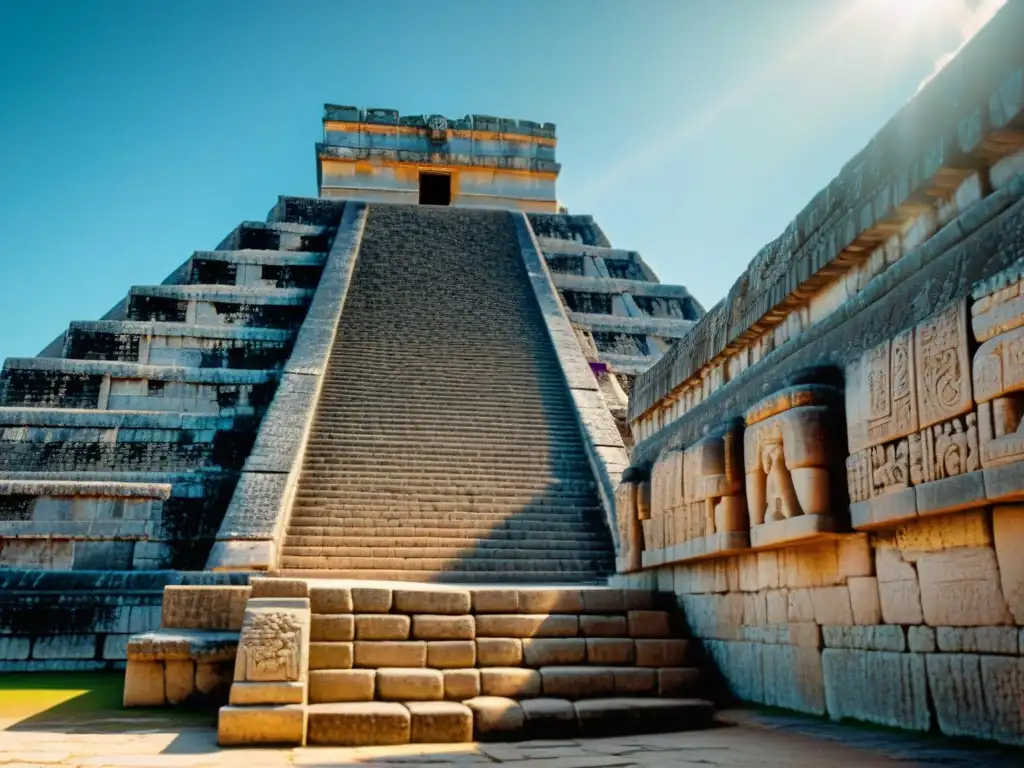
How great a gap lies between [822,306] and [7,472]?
9.51 m

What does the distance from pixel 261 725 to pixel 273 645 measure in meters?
0.46

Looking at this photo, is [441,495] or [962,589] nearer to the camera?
[962,589]

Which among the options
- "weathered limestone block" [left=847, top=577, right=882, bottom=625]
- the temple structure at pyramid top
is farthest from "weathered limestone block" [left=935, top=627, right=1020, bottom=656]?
the temple structure at pyramid top

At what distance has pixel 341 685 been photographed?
4957mm

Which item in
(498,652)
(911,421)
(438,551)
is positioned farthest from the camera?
(438,551)

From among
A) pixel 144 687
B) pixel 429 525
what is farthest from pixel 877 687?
pixel 429 525

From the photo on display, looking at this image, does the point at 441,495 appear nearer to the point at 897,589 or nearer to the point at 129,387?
the point at 129,387

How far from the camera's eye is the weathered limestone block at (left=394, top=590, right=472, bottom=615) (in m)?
5.59

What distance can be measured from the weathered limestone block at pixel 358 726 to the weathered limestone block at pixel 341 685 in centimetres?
24

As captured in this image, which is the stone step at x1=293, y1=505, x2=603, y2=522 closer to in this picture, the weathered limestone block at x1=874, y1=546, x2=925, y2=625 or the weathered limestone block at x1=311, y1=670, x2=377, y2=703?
the weathered limestone block at x1=311, y1=670, x2=377, y2=703

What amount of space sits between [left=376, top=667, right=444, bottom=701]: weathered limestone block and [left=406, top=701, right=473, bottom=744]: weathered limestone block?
28 centimetres

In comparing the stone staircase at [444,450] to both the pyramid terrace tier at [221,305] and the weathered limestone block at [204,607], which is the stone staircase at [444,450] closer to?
the pyramid terrace tier at [221,305]

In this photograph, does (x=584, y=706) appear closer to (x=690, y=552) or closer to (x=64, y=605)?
(x=690, y=552)

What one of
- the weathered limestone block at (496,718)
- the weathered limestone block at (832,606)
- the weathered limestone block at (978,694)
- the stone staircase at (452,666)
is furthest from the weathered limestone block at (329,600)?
the weathered limestone block at (978,694)
